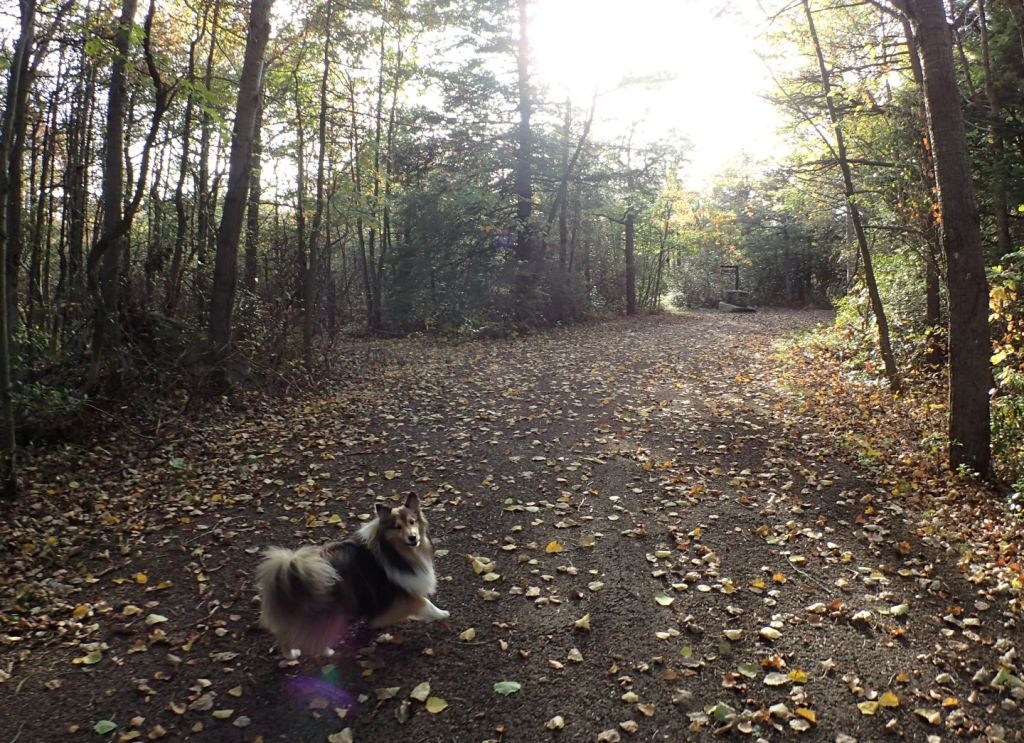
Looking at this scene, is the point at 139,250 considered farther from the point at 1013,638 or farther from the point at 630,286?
the point at 630,286

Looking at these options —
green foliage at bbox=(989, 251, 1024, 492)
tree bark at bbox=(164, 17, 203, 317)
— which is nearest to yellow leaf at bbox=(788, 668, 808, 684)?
green foliage at bbox=(989, 251, 1024, 492)

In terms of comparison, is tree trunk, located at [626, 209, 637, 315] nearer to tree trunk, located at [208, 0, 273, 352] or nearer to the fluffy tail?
tree trunk, located at [208, 0, 273, 352]

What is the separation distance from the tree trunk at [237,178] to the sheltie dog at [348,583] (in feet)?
23.1

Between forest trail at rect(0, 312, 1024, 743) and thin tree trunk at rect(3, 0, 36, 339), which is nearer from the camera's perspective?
forest trail at rect(0, 312, 1024, 743)

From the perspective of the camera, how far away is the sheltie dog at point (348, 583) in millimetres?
3764

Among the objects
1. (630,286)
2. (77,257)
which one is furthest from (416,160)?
(77,257)

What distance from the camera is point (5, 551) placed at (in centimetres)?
544

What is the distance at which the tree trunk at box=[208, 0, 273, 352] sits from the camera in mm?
9938

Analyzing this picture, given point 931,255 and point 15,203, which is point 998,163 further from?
point 15,203

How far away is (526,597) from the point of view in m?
4.93

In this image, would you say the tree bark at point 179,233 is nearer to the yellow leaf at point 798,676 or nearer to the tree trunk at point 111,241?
the tree trunk at point 111,241

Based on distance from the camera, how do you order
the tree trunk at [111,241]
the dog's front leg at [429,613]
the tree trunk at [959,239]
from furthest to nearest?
the tree trunk at [111,241], the tree trunk at [959,239], the dog's front leg at [429,613]

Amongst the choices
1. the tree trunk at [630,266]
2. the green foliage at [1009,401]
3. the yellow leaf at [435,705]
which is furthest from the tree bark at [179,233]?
the tree trunk at [630,266]

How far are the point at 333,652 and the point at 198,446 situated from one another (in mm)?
5110
